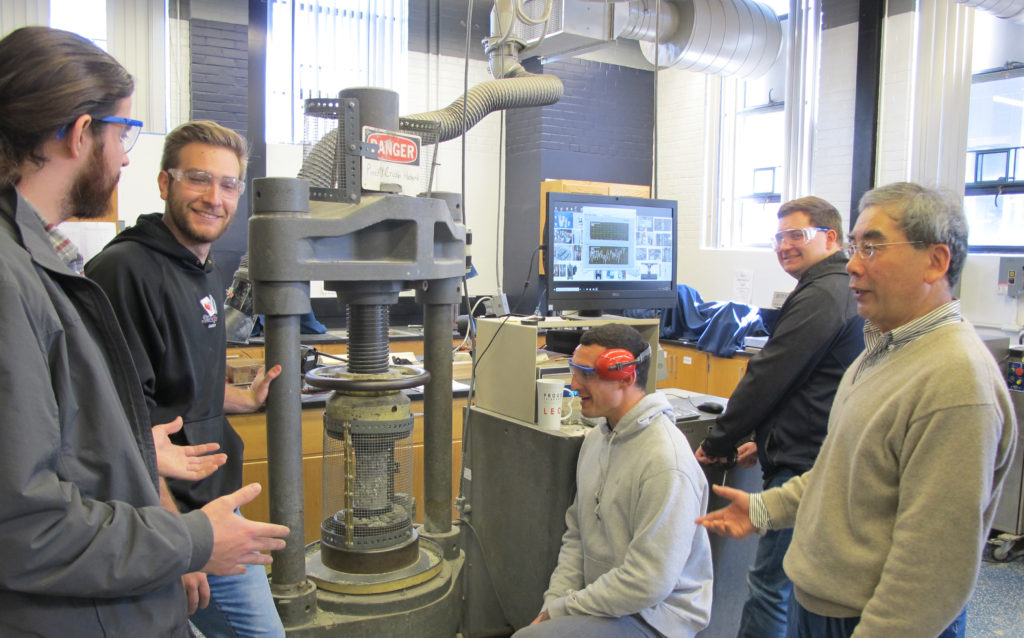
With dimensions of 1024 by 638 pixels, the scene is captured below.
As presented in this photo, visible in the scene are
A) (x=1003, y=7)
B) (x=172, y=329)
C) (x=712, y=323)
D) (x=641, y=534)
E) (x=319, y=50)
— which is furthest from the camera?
(x=319, y=50)

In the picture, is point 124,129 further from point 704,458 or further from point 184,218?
point 704,458

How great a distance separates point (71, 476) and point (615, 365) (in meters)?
1.28

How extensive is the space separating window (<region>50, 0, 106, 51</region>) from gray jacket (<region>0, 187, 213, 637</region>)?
5.27 metres

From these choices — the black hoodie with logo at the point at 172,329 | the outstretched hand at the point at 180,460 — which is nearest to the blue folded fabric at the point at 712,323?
the black hoodie with logo at the point at 172,329

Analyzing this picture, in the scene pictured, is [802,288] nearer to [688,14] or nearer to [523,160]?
[688,14]

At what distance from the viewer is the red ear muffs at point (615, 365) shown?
1897 millimetres

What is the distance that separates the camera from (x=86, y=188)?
1044 millimetres

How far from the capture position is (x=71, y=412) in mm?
907

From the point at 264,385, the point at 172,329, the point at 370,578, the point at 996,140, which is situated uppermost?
the point at 996,140

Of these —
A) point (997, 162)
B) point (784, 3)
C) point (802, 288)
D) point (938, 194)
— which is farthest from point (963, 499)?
point (784, 3)

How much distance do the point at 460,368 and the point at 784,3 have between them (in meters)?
4.36

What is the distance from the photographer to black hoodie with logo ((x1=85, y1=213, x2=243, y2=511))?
1482 mm

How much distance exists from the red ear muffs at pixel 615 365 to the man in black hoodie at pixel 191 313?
2.63 ft

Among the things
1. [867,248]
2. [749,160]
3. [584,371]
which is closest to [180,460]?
[584,371]
